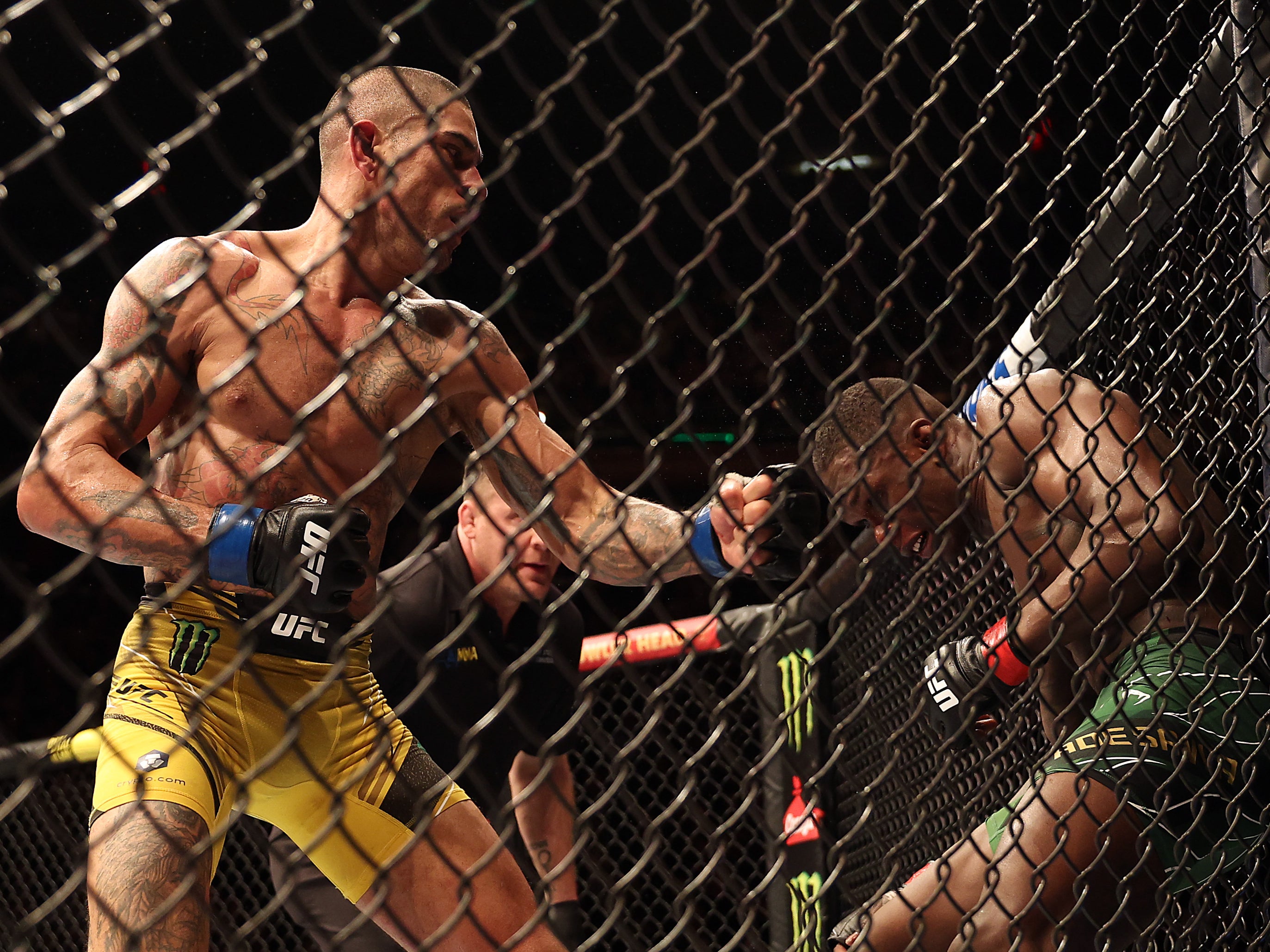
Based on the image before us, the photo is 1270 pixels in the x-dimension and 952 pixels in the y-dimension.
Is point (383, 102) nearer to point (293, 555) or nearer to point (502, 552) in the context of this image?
point (293, 555)

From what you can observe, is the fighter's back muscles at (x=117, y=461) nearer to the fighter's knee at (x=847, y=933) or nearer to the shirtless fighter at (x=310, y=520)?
the shirtless fighter at (x=310, y=520)

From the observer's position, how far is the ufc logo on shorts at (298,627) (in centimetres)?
153

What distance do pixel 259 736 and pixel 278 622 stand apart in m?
0.15

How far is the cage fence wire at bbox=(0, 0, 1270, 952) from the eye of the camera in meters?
1.03

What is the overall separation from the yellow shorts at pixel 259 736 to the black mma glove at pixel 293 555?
0.47 feet

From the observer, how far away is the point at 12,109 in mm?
6008

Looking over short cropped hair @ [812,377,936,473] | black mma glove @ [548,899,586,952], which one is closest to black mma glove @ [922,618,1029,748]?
short cropped hair @ [812,377,936,473]

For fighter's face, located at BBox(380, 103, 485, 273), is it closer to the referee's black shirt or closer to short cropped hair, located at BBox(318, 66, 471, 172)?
short cropped hair, located at BBox(318, 66, 471, 172)

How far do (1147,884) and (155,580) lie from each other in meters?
1.58

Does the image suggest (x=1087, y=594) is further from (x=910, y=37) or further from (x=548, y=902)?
(x=548, y=902)

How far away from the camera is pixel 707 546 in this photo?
1.47 m

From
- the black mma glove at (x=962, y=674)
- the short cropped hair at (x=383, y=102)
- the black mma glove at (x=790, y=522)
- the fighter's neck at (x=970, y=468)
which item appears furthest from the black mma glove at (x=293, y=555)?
the fighter's neck at (x=970, y=468)

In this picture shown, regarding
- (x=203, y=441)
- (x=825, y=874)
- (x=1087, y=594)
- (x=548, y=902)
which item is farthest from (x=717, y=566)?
(x=825, y=874)

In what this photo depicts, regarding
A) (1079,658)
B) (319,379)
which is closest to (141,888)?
(319,379)
